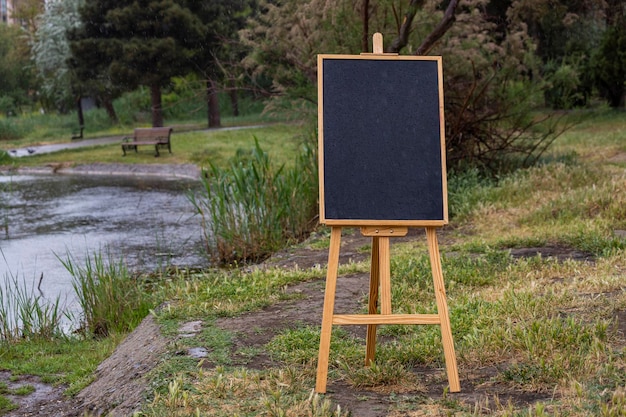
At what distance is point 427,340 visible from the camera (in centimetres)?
568

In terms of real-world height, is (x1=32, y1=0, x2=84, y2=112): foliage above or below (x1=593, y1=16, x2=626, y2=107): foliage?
above

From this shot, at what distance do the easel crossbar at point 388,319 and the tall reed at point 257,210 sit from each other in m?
6.11

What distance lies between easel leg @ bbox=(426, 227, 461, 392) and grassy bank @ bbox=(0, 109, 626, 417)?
12cm

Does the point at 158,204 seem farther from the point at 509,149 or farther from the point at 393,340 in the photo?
the point at 393,340

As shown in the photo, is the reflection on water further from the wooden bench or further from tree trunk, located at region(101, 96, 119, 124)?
tree trunk, located at region(101, 96, 119, 124)

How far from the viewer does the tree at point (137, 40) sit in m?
35.2

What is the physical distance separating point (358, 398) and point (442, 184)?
1.31 metres

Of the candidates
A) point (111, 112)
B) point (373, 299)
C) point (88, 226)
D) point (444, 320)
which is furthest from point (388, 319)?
point (111, 112)

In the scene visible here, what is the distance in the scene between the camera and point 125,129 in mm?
42188

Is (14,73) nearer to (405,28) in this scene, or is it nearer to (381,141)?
(405,28)

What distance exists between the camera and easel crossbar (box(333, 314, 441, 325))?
4840 mm

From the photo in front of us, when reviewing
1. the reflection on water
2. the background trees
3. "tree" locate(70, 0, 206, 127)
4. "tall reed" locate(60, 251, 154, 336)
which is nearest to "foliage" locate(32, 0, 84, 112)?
the background trees

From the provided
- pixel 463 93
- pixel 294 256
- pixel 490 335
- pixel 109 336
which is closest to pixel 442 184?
pixel 490 335

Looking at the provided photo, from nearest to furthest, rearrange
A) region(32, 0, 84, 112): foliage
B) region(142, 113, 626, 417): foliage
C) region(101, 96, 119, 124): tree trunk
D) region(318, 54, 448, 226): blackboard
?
1. region(142, 113, 626, 417): foliage
2. region(318, 54, 448, 226): blackboard
3. region(32, 0, 84, 112): foliage
4. region(101, 96, 119, 124): tree trunk
